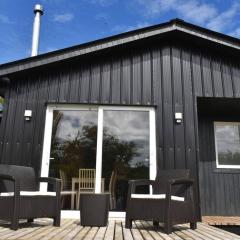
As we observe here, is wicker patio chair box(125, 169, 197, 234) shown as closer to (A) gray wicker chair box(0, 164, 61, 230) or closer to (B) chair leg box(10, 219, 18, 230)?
(A) gray wicker chair box(0, 164, 61, 230)

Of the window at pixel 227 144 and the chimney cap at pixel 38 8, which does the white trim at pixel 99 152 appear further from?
the chimney cap at pixel 38 8

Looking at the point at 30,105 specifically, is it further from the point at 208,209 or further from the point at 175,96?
the point at 208,209

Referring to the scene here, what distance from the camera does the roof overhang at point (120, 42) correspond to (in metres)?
5.16

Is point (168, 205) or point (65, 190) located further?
point (65, 190)

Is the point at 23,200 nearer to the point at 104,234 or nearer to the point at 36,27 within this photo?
the point at 104,234

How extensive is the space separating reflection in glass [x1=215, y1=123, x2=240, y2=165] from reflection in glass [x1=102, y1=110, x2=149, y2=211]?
2108 mm

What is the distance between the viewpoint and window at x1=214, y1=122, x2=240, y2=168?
21.2ft

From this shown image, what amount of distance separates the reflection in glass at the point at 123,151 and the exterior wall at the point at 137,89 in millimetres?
224

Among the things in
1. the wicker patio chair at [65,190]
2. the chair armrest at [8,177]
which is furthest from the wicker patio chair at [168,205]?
the wicker patio chair at [65,190]

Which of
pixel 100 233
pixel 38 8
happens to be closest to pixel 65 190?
pixel 100 233

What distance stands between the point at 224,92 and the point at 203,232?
8.79 ft

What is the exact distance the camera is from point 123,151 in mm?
5160

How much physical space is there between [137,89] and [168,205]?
2376 mm

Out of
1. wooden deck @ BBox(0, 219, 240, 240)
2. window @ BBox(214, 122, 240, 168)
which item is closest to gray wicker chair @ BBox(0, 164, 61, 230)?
wooden deck @ BBox(0, 219, 240, 240)
